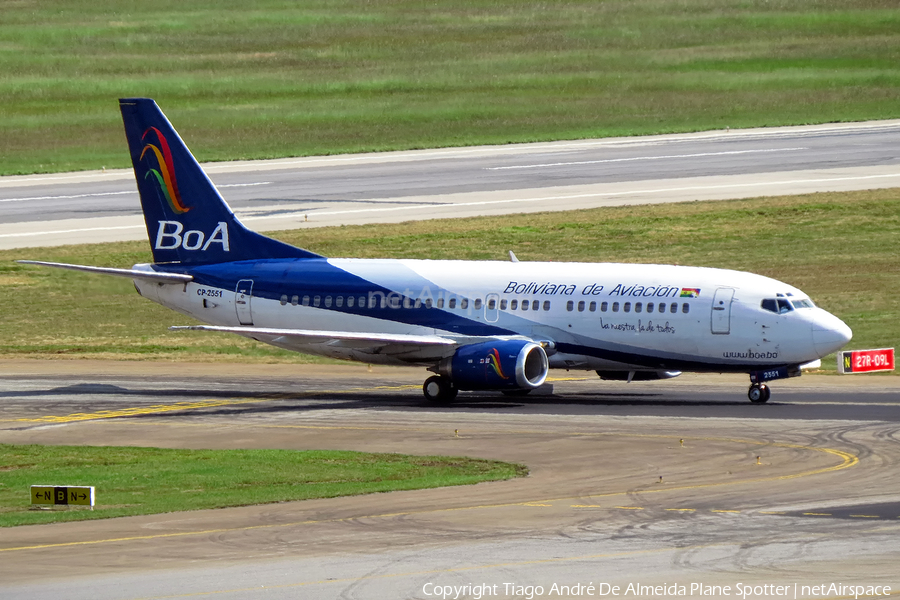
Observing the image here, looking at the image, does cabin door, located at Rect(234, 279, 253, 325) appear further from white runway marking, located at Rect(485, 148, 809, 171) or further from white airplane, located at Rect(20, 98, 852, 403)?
white runway marking, located at Rect(485, 148, 809, 171)

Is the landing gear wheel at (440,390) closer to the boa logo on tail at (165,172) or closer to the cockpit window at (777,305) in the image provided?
the cockpit window at (777,305)

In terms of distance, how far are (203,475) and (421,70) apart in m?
90.2

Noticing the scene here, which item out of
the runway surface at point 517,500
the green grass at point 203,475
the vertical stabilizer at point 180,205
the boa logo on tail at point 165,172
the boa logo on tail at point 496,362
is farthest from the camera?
the boa logo on tail at point 165,172

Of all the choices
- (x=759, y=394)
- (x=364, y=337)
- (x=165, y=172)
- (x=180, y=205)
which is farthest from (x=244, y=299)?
(x=759, y=394)

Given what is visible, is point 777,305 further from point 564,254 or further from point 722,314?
point 564,254

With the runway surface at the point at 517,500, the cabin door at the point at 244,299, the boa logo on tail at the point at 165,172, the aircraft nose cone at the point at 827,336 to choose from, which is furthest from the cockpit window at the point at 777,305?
the boa logo on tail at the point at 165,172

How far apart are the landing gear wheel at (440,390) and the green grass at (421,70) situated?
55578mm

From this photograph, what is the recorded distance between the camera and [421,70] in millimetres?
121688

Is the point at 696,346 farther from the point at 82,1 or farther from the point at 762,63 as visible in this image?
the point at 82,1

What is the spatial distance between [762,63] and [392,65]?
29387 mm

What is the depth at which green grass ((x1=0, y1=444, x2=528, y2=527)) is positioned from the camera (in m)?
31.1

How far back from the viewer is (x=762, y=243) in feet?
238

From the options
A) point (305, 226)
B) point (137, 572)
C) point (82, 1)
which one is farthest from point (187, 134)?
point (137, 572)

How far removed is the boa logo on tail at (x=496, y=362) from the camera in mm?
44375
